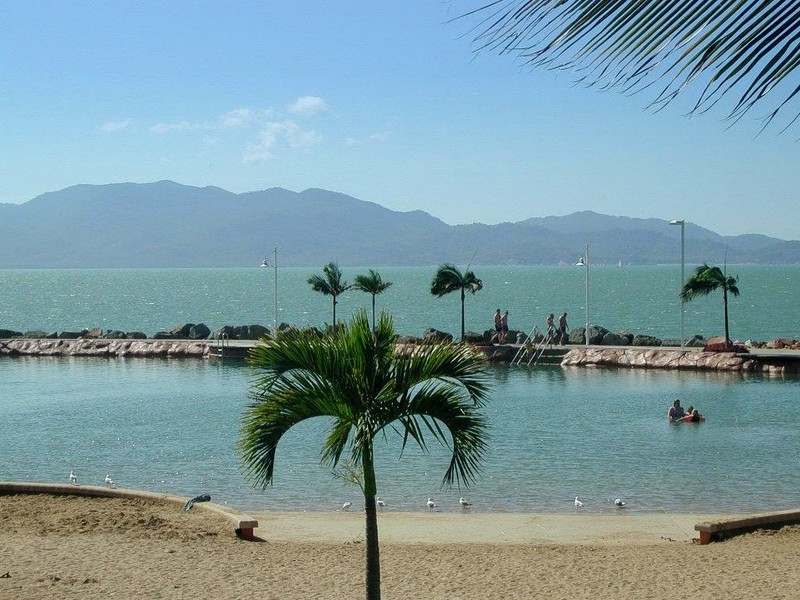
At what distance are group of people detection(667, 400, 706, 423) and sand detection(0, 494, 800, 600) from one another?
11.8 meters

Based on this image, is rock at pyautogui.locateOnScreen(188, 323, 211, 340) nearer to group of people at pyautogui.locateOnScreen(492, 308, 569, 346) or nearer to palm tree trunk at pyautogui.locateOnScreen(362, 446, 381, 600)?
group of people at pyautogui.locateOnScreen(492, 308, 569, 346)

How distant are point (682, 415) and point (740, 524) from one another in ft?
45.9

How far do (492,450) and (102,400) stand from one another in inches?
576

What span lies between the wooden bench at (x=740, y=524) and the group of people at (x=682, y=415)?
43.6ft

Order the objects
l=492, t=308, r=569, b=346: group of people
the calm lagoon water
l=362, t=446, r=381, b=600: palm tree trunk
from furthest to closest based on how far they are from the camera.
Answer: l=492, t=308, r=569, b=346: group of people < the calm lagoon water < l=362, t=446, r=381, b=600: palm tree trunk

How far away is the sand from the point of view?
10.2 meters

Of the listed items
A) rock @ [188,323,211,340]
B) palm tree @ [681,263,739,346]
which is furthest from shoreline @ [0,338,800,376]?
rock @ [188,323,211,340]

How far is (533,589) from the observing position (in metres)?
10.4

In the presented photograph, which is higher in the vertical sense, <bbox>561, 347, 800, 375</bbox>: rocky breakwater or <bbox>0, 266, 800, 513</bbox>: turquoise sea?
<bbox>561, 347, 800, 375</bbox>: rocky breakwater

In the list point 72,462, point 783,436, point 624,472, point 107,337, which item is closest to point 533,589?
point 624,472

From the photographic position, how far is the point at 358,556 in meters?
12.0

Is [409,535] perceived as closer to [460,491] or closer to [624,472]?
[460,491]

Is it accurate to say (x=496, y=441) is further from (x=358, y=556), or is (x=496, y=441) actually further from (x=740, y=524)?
(x=358, y=556)

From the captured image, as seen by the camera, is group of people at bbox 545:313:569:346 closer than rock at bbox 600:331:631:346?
Yes
